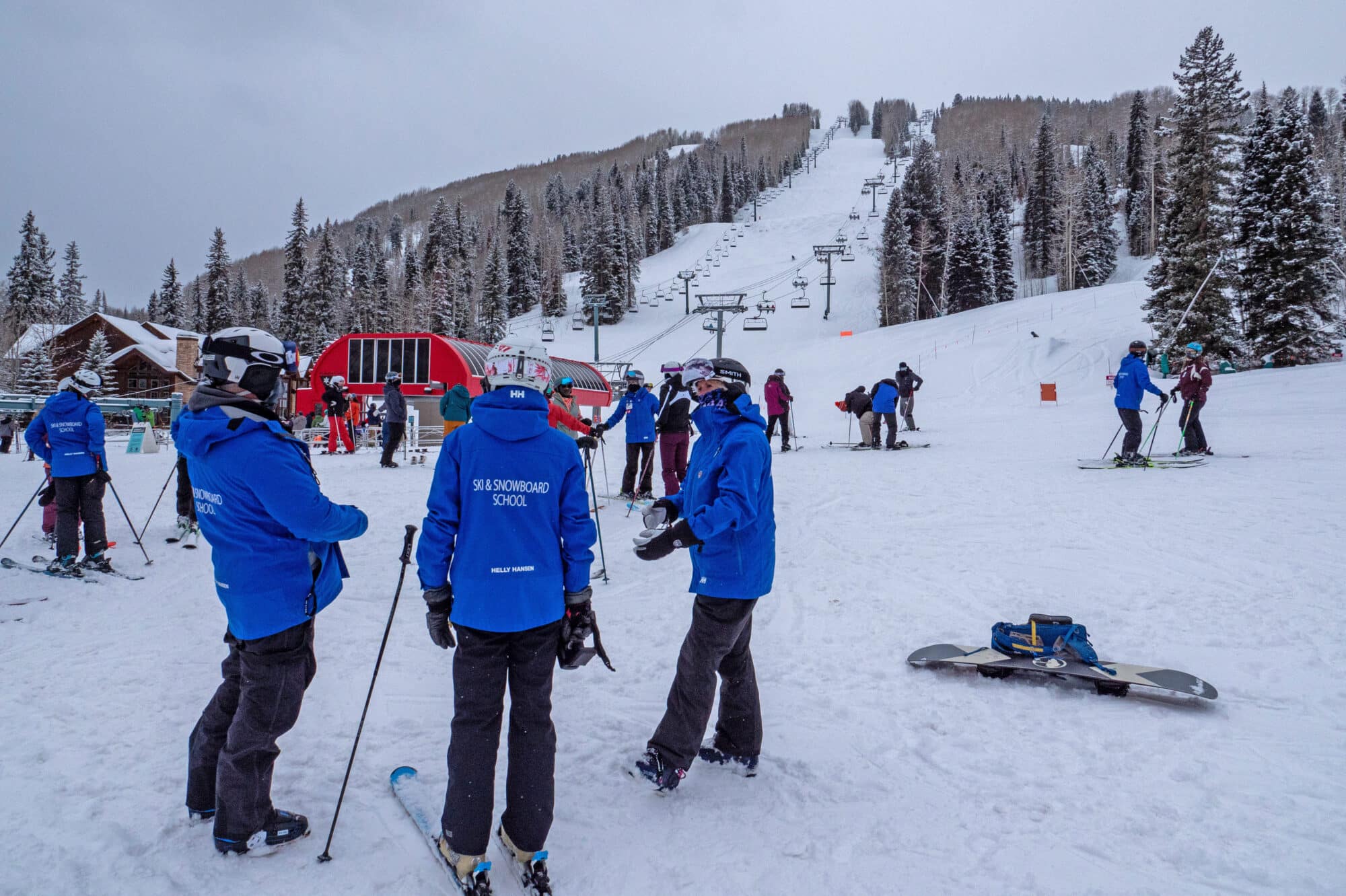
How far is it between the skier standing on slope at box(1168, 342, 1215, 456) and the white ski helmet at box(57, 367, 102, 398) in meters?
14.8

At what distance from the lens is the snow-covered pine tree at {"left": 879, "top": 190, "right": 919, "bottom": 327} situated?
5306cm

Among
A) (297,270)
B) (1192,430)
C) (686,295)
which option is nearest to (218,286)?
(297,270)

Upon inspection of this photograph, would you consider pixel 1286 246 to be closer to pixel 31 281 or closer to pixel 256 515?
pixel 256 515

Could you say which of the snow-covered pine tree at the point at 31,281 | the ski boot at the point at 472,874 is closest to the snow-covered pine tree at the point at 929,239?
the ski boot at the point at 472,874

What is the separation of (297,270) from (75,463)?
1828 inches

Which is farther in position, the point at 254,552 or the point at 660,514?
the point at 660,514

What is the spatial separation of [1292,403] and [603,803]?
65.7 ft

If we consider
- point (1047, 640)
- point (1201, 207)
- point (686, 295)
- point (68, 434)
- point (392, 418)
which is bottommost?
point (1047, 640)

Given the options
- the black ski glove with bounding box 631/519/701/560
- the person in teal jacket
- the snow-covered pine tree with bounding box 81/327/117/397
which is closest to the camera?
the black ski glove with bounding box 631/519/701/560

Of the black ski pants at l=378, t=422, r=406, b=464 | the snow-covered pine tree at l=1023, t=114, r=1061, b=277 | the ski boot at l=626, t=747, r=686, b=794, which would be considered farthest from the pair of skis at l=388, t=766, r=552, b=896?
the snow-covered pine tree at l=1023, t=114, r=1061, b=277

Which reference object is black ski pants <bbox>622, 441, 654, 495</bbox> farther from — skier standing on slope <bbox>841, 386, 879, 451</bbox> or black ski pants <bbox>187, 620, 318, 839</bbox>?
skier standing on slope <bbox>841, 386, 879, 451</bbox>

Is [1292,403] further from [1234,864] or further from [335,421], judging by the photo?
[335,421]

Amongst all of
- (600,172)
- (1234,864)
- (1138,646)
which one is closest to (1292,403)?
(1138,646)

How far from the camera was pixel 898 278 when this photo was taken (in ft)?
176
